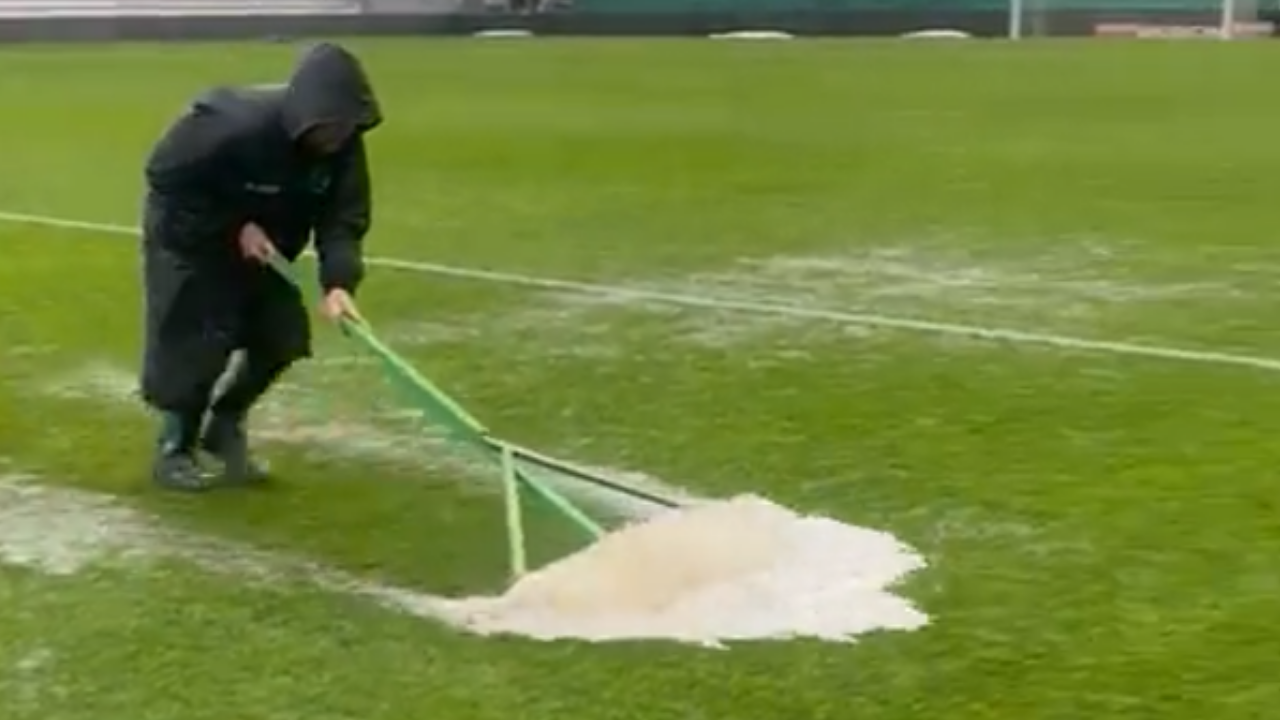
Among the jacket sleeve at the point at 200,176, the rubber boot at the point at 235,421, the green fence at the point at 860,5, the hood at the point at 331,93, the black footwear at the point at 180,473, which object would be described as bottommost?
the black footwear at the point at 180,473

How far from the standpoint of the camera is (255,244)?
Answer: 15.6 feet

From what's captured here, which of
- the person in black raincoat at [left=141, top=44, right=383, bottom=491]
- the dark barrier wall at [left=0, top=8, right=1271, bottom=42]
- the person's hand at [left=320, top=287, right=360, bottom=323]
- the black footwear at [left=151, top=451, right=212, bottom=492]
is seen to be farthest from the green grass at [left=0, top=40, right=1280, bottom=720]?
the dark barrier wall at [left=0, top=8, right=1271, bottom=42]

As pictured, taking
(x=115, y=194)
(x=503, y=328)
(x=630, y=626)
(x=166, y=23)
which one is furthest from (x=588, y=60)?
(x=630, y=626)

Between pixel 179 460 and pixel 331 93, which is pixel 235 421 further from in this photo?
pixel 331 93

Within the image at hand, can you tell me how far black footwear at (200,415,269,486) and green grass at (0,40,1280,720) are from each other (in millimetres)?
142

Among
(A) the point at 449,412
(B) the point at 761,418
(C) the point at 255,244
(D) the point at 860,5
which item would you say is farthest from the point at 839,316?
(D) the point at 860,5

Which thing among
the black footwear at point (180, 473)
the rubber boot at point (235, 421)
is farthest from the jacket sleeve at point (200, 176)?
the black footwear at point (180, 473)

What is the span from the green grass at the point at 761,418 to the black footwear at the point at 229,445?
0.14 m

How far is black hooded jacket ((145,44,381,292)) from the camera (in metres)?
4.64

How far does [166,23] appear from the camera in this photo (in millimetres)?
28641

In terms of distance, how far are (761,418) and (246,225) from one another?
4.71ft

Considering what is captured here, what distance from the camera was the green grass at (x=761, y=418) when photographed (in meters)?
3.69

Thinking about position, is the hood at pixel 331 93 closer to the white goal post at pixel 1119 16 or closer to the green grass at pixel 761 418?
the green grass at pixel 761 418

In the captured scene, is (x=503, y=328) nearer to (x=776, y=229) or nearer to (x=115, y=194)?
(x=776, y=229)
